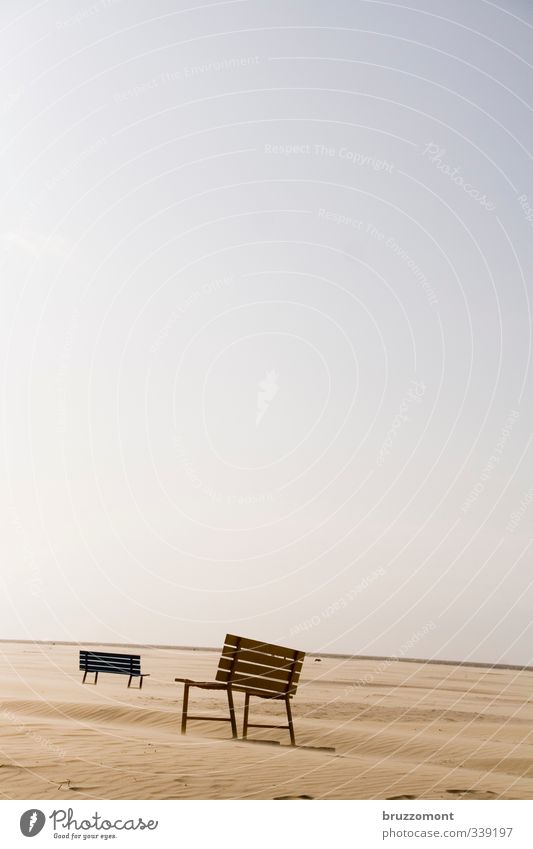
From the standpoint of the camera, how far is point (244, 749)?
23.0 ft

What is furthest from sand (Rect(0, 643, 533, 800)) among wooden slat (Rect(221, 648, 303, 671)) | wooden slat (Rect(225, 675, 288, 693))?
wooden slat (Rect(221, 648, 303, 671))

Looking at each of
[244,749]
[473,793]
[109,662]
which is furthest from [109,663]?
[473,793]

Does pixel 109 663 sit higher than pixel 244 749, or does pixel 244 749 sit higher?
pixel 109 663

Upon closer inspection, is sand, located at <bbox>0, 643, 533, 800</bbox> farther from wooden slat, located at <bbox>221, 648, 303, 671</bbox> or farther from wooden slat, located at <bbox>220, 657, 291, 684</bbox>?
wooden slat, located at <bbox>221, 648, 303, 671</bbox>

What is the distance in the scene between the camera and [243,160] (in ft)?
28.6

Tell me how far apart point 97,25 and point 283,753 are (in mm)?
6338

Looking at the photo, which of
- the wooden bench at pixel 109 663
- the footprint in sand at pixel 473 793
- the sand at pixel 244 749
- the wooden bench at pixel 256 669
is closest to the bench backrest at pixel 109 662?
the wooden bench at pixel 109 663

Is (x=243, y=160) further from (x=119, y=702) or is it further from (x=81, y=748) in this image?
(x=119, y=702)

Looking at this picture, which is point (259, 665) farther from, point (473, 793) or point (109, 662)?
point (109, 662)

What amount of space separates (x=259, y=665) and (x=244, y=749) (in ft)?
2.58

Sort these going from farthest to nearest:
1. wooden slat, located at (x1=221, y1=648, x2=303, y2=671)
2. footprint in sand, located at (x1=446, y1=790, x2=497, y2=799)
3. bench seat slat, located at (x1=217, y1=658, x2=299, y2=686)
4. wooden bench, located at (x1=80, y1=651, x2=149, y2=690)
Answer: wooden bench, located at (x1=80, y1=651, x2=149, y2=690) < wooden slat, located at (x1=221, y1=648, x2=303, y2=671) < bench seat slat, located at (x1=217, y1=658, x2=299, y2=686) < footprint in sand, located at (x1=446, y1=790, x2=497, y2=799)

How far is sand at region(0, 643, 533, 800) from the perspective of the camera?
545cm

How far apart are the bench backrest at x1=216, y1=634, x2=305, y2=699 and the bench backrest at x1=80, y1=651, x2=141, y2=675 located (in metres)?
5.24
